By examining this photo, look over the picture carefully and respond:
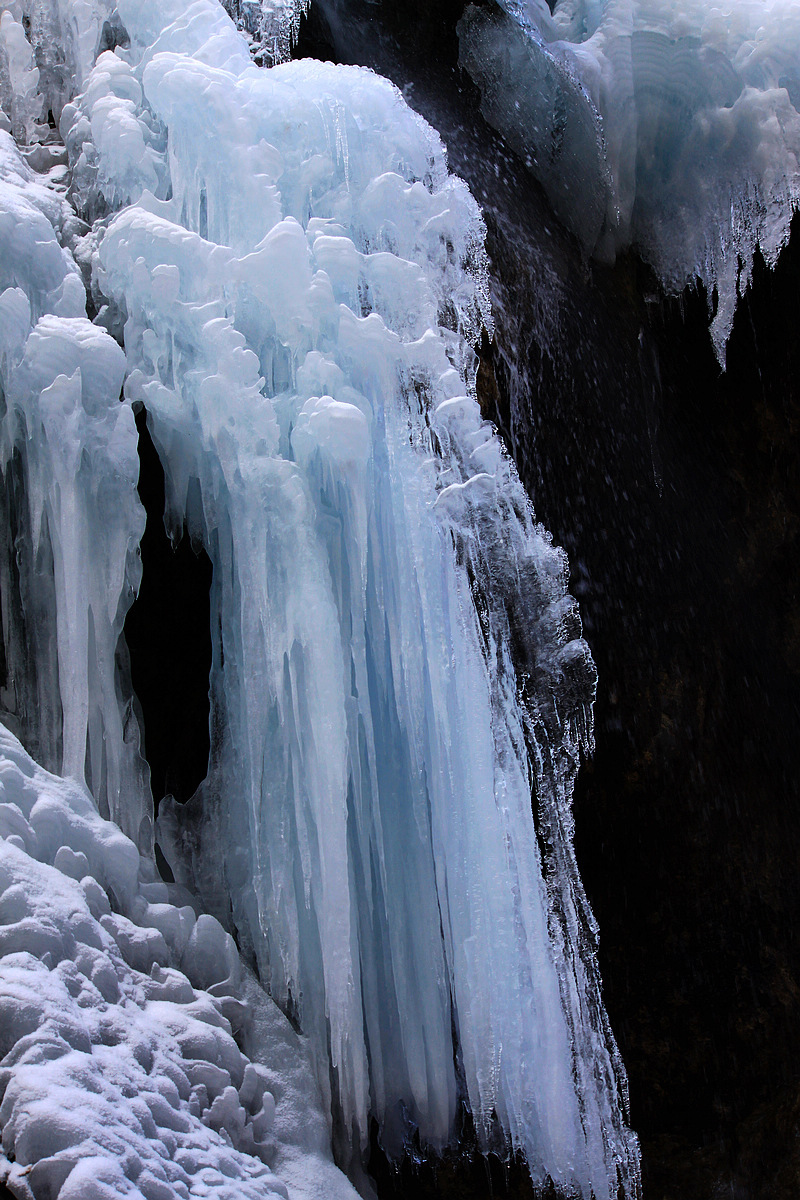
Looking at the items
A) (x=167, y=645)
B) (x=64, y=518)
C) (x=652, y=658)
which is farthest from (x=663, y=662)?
(x=64, y=518)

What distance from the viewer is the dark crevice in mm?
3215

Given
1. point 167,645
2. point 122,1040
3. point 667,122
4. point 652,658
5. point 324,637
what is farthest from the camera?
point 667,122

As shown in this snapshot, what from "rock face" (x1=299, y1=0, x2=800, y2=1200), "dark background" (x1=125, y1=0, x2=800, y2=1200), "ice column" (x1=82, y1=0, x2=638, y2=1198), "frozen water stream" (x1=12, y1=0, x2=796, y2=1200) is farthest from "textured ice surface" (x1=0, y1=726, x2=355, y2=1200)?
"rock face" (x1=299, y1=0, x2=800, y2=1200)

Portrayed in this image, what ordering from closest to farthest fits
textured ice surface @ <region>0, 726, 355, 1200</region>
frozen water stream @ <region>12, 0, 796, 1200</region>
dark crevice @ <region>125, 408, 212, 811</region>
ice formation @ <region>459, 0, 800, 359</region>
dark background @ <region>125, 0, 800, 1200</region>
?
textured ice surface @ <region>0, 726, 355, 1200</region>
frozen water stream @ <region>12, 0, 796, 1200</region>
dark crevice @ <region>125, 408, 212, 811</region>
dark background @ <region>125, 0, 800, 1200</region>
ice formation @ <region>459, 0, 800, 359</region>

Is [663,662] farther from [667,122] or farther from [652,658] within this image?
[667,122]

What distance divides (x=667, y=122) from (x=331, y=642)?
3.25 m

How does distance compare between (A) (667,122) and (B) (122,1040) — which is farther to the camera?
(A) (667,122)

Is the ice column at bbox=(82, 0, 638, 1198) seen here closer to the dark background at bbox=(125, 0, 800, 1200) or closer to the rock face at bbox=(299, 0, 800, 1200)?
the dark background at bbox=(125, 0, 800, 1200)

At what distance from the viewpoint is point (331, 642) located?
2693 mm

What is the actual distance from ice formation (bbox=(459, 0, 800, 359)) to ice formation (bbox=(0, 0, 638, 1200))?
1.77 m

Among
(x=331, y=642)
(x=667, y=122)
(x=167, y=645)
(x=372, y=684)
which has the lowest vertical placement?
(x=167, y=645)

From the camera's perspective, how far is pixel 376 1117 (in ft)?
9.20

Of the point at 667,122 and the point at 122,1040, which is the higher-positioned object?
the point at 667,122

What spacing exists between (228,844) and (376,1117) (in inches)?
36.3
